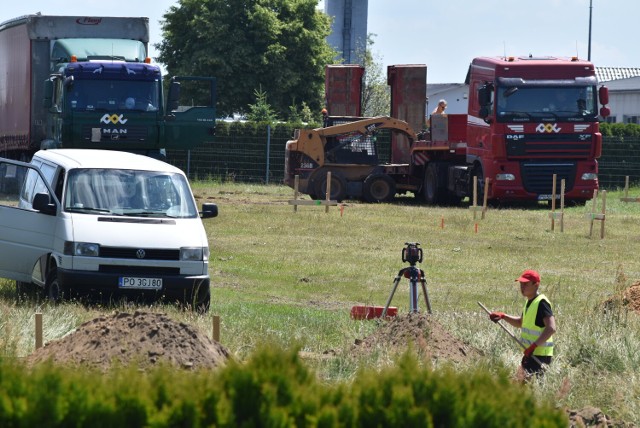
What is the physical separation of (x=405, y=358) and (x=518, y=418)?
A: 845 mm

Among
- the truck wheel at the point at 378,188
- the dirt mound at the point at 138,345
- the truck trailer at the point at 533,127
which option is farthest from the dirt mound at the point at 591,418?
the truck wheel at the point at 378,188

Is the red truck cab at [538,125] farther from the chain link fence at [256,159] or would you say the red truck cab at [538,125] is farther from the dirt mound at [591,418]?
the dirt mound at [591,418]

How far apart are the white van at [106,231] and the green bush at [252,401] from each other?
7.70 m

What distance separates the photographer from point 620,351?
468 inches

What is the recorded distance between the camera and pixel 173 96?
96.1 ft

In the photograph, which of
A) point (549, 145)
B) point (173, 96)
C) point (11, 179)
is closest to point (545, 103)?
point (549, 145)

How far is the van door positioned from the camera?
15.1 metres

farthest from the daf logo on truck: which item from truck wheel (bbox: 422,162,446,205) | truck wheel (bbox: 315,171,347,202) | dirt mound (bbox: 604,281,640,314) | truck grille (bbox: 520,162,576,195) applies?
dirt mound (bbox: 604,281,640,314)

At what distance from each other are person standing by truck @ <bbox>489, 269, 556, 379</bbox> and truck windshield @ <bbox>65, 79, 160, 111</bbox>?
62.1ft

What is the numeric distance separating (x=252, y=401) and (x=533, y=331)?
5.30 metres

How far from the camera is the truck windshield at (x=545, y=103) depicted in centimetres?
3362

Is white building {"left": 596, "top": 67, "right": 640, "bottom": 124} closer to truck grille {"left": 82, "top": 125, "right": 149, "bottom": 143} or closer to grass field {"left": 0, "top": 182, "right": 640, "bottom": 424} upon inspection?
grass field {"left": 0, "top": 182, "right": 640, "bottom": 424}

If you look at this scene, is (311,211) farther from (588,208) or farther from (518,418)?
(518,418)

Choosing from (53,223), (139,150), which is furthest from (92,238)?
(139,150)
